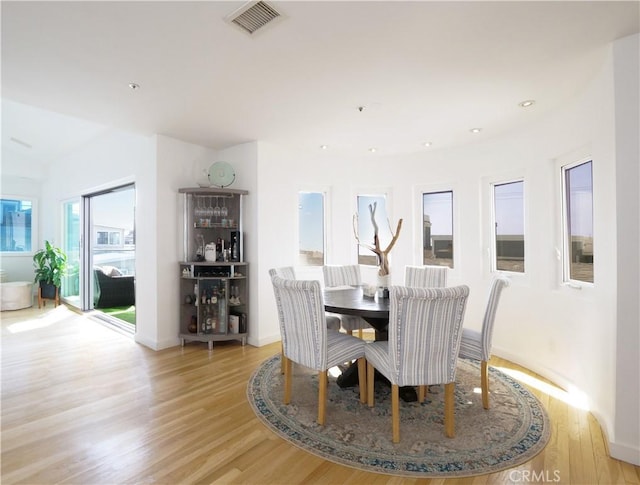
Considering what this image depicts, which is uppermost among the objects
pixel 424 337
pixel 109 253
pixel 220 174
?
pixel 220 174

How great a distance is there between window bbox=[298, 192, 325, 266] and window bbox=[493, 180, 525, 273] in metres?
2.29

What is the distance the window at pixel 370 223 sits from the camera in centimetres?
480

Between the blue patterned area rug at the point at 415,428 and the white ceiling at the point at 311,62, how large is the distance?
2520 millimetres

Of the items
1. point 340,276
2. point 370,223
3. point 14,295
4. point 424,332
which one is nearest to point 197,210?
point 340,276

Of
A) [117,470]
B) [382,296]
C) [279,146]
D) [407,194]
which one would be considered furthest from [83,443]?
[407,194]

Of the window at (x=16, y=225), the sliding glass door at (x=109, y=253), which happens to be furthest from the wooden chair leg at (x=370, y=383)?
the window at (x=16, y=225)

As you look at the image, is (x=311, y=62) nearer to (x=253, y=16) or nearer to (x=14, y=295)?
(x=253, y=16)

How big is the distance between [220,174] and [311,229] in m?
1.48

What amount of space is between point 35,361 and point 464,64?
4.91 m

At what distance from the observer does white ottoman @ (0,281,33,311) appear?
18.9 ft

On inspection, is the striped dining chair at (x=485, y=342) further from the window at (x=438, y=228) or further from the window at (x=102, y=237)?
the window at (x=102, y=237)

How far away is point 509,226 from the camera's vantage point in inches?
147

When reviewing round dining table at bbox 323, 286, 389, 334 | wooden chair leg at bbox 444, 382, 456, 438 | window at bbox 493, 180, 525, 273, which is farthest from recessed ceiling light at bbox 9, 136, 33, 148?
window at bbox 493, 180, 525, 273

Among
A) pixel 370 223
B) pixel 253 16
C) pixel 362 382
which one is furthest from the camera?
pixel 370 223
